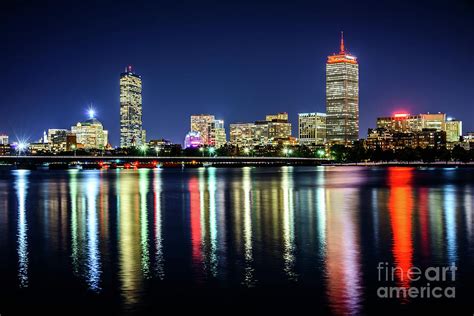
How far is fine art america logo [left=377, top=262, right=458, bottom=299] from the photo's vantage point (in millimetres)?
17672

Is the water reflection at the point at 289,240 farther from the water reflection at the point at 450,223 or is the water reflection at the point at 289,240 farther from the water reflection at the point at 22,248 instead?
the water reflection at the point at 22,248

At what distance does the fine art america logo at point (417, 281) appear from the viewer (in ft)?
58.0

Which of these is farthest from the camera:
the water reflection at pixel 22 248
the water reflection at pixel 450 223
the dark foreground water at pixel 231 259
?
the water reflection at pixel 450 223

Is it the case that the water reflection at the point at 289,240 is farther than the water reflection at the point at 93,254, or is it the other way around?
the water reflection at the point at 289,240

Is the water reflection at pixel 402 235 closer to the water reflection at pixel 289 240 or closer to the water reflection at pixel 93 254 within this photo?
the water reflection at pixel 289 240

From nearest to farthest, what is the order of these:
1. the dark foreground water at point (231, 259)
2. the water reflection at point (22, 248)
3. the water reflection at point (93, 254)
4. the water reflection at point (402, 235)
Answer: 1. the dark foreground water at point (231, 259)
2. the water reflection at point (93, 254)
3. the water reflection at point (22, 248)
4. the water reflection at point (402, 235)

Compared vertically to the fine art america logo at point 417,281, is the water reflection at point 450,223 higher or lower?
higher

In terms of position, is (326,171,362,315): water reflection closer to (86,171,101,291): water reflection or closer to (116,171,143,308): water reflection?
(116,171,143,308): water reflection

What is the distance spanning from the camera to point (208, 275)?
2055 centimetres

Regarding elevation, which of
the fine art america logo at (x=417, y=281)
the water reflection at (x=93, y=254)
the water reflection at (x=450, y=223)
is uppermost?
the water reflection at (x=93, y=254)

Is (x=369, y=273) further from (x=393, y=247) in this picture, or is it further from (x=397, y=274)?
(x=393, y=247)

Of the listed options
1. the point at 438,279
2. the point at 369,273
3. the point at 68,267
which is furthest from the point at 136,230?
the point at 438,279

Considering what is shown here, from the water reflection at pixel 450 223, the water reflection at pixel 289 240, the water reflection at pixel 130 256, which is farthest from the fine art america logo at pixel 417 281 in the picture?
the water reflection at pixel 130 256

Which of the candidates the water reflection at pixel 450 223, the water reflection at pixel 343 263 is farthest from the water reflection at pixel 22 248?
the water reflection at pixel 450 223
